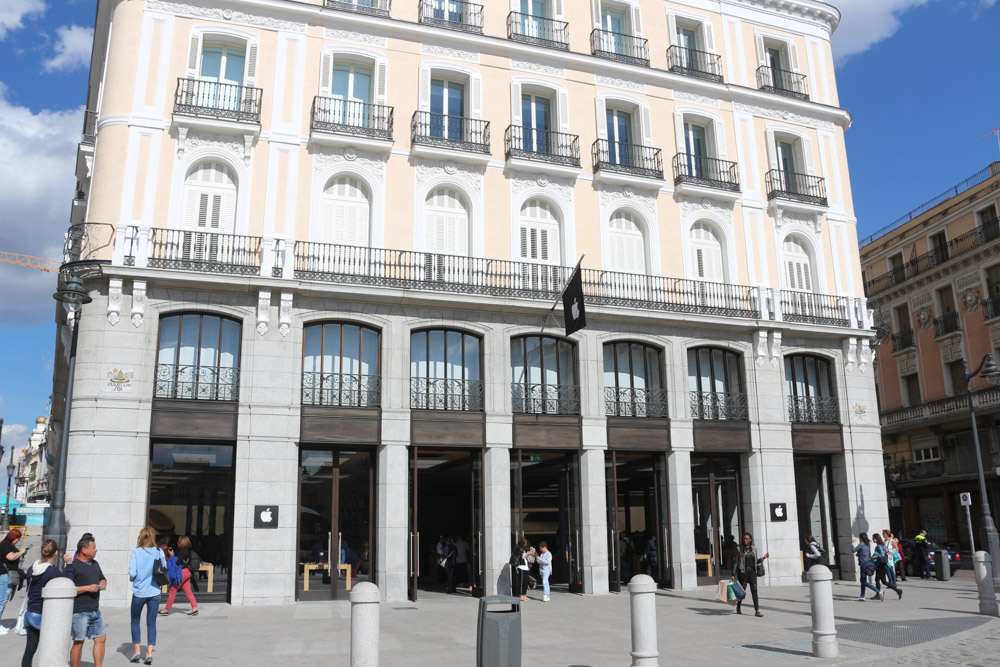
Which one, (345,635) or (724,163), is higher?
(724,163)

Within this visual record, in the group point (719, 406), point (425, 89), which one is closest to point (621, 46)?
point (425, 89)

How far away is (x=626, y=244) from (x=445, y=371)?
7190 millimetres

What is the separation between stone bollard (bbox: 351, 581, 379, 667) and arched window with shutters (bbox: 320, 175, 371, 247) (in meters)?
14.1

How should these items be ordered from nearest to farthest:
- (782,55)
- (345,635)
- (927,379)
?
(345,635) < (782,55) < (927,379)

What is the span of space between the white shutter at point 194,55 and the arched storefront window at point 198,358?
679 centimetres

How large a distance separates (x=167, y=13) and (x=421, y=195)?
8.33 m

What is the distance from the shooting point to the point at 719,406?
80.3 ft

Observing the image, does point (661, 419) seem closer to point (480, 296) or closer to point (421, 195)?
point (480, 296)

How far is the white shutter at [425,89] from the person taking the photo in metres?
23.6

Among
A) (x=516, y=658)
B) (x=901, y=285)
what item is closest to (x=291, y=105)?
(x=516, y=658)

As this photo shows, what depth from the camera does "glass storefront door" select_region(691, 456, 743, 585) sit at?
77.5ft

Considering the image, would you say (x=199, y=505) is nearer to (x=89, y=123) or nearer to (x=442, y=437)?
(x=442, y=437)

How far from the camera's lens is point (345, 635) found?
14188 millimetres

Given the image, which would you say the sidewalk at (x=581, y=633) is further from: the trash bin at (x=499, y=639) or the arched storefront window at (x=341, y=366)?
the arched storefront window at (x=341, y=366)
